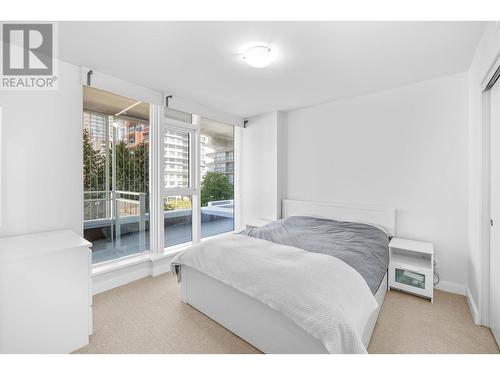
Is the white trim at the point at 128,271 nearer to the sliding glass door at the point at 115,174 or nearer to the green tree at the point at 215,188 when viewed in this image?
the sliding glass door at the point at 115,174

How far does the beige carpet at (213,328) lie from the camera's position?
5.71 ft

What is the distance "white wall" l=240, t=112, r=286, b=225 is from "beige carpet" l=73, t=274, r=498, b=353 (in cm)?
215

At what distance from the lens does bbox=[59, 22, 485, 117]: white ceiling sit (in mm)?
1771

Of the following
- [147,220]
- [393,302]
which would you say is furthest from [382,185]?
[147,220]

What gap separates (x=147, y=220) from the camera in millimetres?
3387

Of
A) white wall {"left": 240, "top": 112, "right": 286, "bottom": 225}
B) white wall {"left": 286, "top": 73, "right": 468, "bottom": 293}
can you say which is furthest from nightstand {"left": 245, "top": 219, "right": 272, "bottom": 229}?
white wall {"left": 286, "top": 73, "right": 468, "bottom": 293}

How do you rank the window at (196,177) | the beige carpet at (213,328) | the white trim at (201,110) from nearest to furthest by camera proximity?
the beige carpet at (213,328) < the white trim at (201,110) < the window at (196,177)

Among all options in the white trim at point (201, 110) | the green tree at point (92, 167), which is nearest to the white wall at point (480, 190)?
the white trim at point (201, 110)

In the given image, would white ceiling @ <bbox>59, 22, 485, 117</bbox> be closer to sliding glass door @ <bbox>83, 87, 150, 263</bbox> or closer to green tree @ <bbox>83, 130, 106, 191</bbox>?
sliding glass door @ <bbox>83, 87, 150, 263</bbox>

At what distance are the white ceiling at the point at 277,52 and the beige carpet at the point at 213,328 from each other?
236 centimetres

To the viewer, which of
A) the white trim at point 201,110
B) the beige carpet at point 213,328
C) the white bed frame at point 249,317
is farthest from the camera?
the white trim at point 201,110

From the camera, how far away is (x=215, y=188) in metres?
4.30
